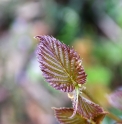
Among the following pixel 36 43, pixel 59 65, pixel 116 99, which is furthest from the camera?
pixel 36 43

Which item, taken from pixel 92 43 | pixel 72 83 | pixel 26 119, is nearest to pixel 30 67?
pixel 26 119

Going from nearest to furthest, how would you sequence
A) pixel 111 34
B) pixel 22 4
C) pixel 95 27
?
pixel 111 34
pixel 95 27
pixel 22 4

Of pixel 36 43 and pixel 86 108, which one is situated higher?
pixel 36 43

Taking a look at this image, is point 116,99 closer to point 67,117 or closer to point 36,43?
point 67,117

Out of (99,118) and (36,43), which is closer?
(99,118)

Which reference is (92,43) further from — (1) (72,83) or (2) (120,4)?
(1) (72,83)

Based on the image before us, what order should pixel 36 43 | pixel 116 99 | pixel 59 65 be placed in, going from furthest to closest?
pixel 36 43 < pixel 116 99 < pixel 59 65

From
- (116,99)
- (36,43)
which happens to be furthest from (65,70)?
(36,43)

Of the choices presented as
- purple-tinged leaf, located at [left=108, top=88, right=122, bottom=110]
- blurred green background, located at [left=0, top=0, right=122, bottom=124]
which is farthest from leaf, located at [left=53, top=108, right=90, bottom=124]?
blurred green background, located at [left=0, top=0, right=122, bottom=124]

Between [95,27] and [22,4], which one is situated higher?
[22,4]
